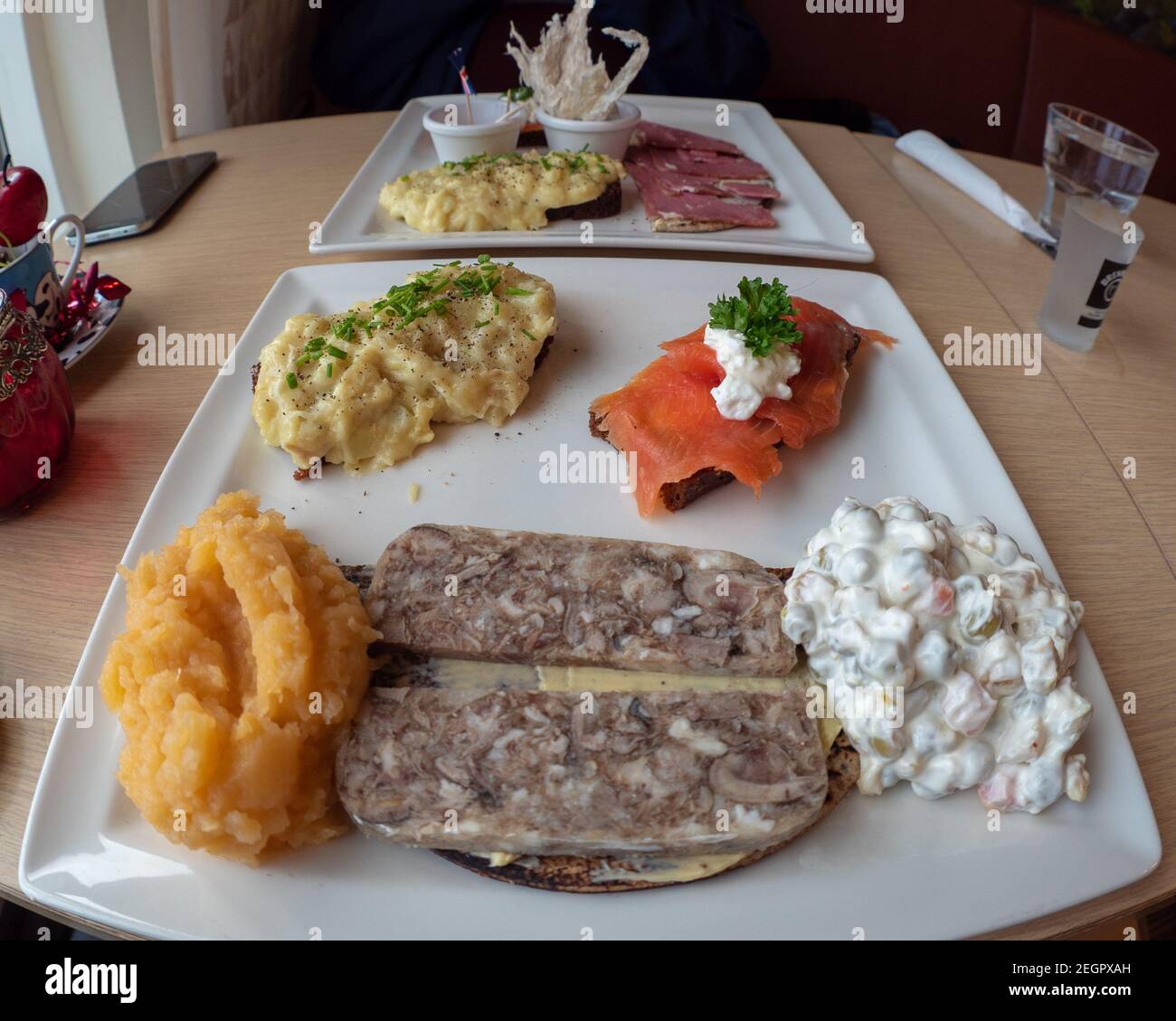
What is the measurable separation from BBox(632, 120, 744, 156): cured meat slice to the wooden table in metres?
0.40

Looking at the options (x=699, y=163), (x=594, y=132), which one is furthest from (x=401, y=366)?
(x=699, y=163)

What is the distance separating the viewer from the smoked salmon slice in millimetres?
1852

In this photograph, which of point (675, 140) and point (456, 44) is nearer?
point (675, 140)

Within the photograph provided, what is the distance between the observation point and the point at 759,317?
192cm

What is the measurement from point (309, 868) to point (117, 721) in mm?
411

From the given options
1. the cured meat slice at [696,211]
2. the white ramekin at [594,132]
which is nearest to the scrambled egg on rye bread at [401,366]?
the cured meat slice at [696,211]

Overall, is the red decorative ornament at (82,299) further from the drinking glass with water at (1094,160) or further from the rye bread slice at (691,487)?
the drinking glass with water at (1094,160)

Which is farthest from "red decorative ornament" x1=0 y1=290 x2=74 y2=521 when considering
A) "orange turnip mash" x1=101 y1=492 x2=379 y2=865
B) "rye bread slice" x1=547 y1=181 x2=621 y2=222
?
"rye bread slice" x1=547 y1=181 x2=621 y2=222

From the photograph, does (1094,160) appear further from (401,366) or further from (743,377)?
(401,366)

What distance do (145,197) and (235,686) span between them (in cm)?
224

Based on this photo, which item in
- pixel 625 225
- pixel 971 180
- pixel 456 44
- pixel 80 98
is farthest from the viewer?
pixel 456 44

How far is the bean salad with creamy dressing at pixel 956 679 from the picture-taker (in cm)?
130

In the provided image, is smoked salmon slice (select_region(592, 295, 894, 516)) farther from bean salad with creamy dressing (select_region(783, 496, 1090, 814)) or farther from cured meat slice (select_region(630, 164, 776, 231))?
cured meat slice (select_region(630, 164, 776, 231))
